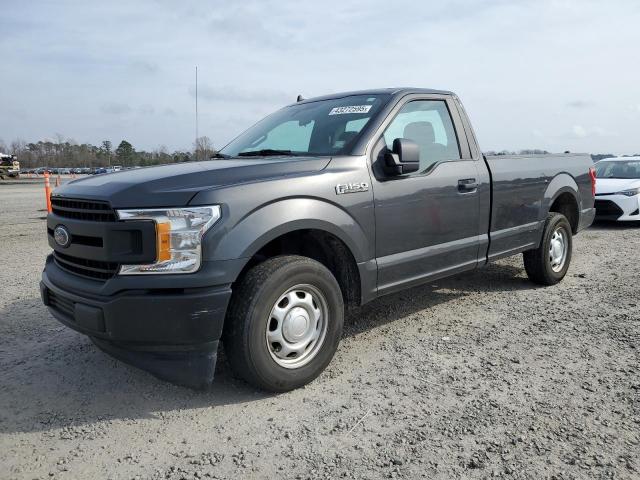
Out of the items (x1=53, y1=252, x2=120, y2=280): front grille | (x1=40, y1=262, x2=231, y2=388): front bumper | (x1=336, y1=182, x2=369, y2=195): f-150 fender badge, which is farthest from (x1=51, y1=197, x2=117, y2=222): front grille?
(x1=336, y1=182, x2=369, y2=195): f-150 fender badge

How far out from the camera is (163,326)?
2.74m

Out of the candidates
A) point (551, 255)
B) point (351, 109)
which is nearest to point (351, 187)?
point (351, 109)

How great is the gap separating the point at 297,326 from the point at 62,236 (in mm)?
1525

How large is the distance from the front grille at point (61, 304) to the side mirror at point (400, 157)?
220 centimetres

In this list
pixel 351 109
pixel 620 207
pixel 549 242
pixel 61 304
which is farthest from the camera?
pixel 620 207

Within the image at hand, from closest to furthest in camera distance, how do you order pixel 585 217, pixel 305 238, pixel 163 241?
pixel 163 241 < pixel 305 238 < pixel 585 217

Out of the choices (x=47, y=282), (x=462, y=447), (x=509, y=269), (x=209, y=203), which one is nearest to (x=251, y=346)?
(x=209, y=203)

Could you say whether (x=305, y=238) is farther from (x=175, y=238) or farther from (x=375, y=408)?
(x=375, y=408)

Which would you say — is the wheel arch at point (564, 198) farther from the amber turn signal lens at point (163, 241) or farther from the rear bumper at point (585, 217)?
the amber turn signal lens at point (163, 241)

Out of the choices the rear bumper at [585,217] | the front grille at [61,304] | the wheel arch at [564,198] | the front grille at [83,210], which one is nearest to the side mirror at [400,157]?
the front grille at [83,210]

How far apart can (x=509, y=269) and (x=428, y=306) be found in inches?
83.9

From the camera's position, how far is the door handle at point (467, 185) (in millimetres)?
4293

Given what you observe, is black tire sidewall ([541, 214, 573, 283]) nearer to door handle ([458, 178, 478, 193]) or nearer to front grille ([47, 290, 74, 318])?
door handle ([458, 178, 478, 193])

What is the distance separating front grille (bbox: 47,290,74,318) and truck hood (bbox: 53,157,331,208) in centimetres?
62
